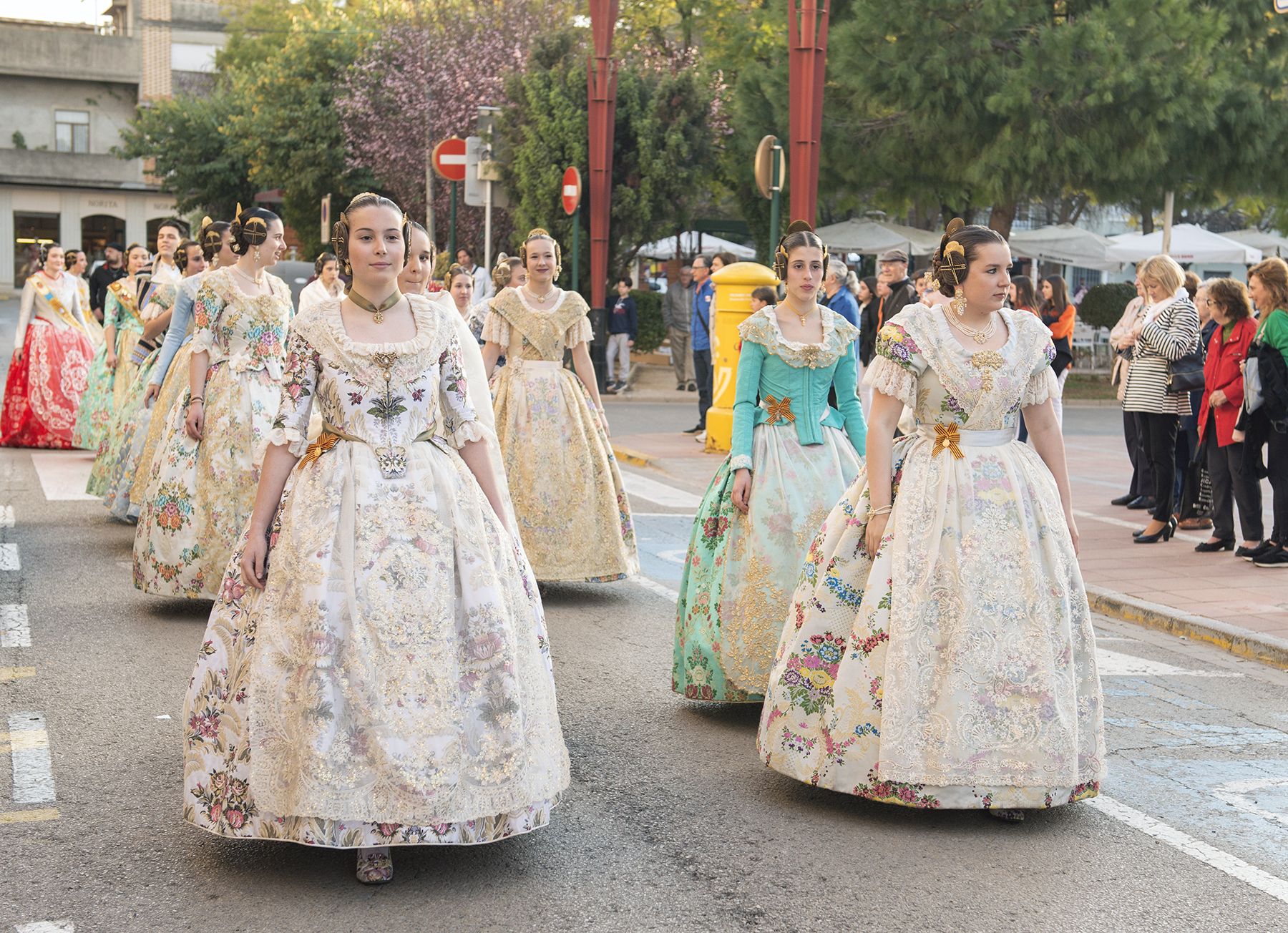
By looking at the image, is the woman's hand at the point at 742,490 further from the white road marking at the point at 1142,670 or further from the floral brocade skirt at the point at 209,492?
the floral brocade skirt at the point at 209,492

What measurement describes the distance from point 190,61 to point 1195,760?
6818 centimetres

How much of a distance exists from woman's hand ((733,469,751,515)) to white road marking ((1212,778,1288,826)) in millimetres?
2039

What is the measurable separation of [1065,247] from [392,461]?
30.8 metres

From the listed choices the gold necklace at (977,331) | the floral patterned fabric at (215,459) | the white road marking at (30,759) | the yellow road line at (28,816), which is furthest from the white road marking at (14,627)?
the gold necklace at (977,331)

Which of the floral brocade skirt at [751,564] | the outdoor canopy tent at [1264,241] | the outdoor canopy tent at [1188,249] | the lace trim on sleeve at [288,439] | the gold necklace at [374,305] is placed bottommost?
the floral brocade skirt at [751,564]

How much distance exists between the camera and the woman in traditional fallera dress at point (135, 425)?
10.3 m

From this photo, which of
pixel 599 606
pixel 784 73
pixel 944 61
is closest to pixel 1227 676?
pixel 599 606

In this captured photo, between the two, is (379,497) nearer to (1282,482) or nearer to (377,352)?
(377,352)

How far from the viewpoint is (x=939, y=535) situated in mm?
5160

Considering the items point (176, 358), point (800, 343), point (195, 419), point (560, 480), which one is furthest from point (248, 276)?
point (800, 343)

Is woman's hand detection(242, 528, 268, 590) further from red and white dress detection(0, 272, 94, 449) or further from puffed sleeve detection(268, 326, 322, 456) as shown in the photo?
red and white dress detection(0, 272, 94, 449)

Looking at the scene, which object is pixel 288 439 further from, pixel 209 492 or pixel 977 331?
pixel 209 492

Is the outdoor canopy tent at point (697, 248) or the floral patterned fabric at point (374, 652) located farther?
the outdoor canopy tent at point (697, 248)

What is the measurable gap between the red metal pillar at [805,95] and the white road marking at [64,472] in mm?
7371
